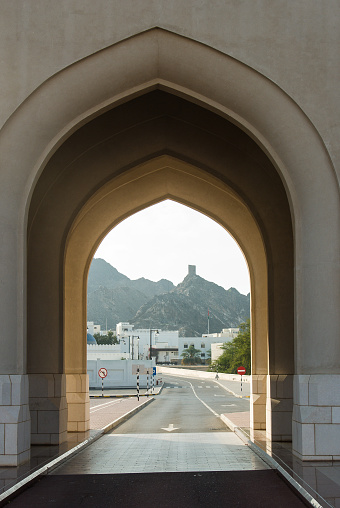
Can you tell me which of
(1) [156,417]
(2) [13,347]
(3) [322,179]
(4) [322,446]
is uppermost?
(3) [322,179]

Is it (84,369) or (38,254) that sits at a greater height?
(38,254)

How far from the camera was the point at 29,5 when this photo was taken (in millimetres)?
11008

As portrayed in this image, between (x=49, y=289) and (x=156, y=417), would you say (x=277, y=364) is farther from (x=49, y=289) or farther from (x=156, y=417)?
(x=156, y=417)

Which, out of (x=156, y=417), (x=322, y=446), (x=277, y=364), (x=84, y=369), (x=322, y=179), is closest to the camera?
(x=322, y=446)

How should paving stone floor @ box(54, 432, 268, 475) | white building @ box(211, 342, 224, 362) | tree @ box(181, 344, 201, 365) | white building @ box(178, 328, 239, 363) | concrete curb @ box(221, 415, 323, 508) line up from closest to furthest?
1. concrete curb @ box(221, 415, 323, 508)
2. paving stone floor @ box(54, 432, 268, 475)
3. white building @ box(211, 342, 224, 362)
4. tree @ box(181, 344, 201, 365)
5. white building @ box(178, 328, 239, 363)

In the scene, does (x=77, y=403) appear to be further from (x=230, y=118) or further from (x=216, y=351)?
(x=216, y=351)

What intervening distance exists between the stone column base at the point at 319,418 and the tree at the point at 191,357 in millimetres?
130262

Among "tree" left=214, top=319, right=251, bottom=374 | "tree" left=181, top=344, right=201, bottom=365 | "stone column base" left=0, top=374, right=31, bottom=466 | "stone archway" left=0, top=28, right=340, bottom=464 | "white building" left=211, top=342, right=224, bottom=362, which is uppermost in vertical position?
"stone archway" left=0, top=28, right=340, bottom=464

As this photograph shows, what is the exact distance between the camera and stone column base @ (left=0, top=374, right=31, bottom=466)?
33.3 feet

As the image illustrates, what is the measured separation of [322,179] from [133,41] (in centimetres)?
374

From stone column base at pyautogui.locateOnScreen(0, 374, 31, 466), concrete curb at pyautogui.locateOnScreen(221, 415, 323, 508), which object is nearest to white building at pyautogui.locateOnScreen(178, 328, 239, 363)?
concrete curb at pyautogui.locateOnScreen(221, 415, 323, 508)

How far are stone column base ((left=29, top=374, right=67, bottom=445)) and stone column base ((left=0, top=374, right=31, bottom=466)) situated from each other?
10.8 feet

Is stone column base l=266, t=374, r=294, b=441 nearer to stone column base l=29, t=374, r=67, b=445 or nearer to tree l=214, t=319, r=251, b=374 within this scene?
stone column base l=29, t=374, r=67, b=445

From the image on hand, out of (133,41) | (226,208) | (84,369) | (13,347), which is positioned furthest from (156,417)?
(133,41)
